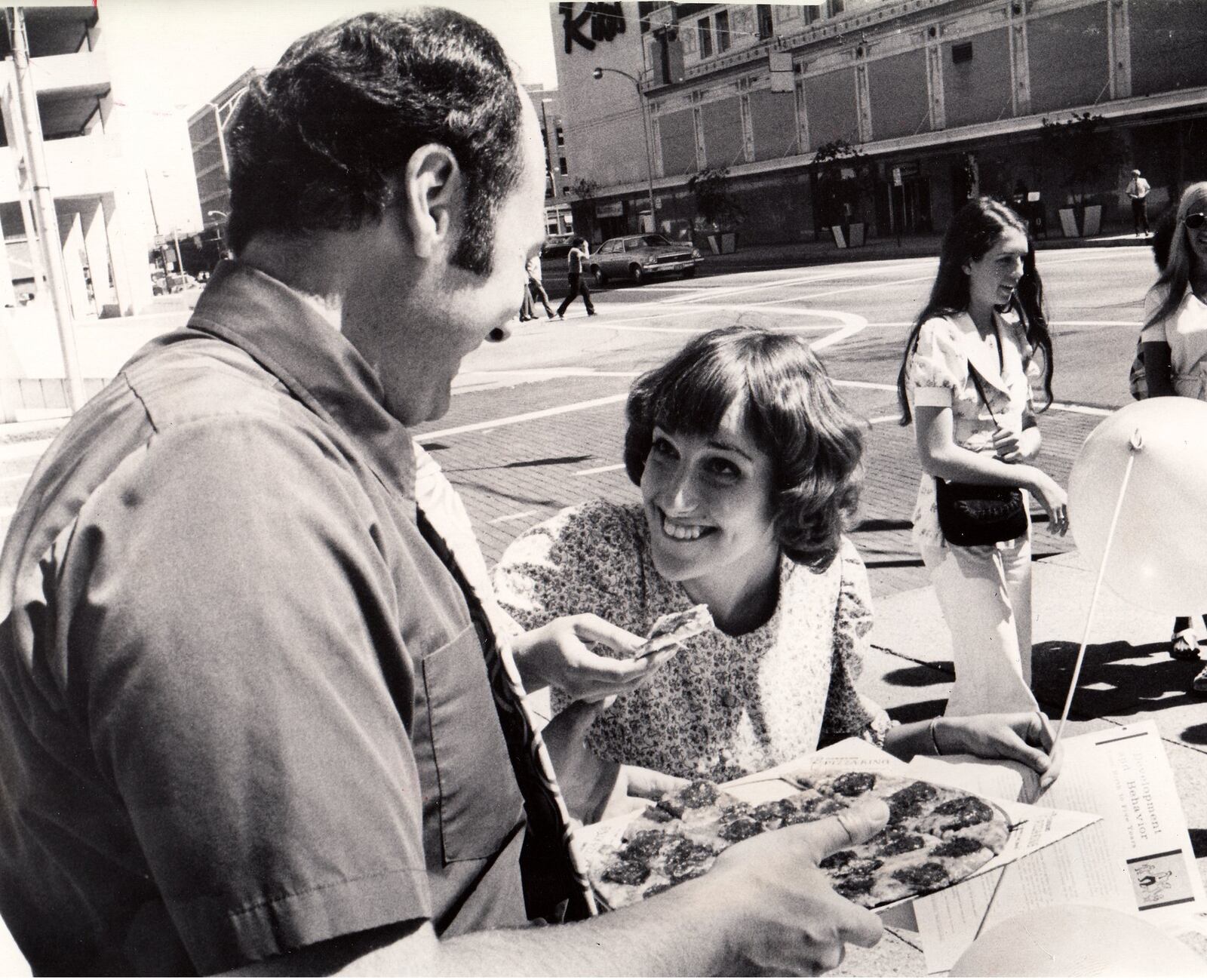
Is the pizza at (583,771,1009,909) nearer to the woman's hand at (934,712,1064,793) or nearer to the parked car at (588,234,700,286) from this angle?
the woman's hand at (934,712,1064,793)

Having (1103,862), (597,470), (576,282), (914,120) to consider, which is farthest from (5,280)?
(914,120)

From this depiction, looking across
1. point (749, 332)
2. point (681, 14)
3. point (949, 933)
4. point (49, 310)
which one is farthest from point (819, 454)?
point (681, 14)

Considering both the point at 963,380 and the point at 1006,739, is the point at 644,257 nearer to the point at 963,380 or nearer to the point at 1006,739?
the point at 963,380

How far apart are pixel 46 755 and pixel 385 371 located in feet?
1.35

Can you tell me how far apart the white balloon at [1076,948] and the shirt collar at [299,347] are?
960 mm

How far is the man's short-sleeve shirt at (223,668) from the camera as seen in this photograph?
702 millimetres

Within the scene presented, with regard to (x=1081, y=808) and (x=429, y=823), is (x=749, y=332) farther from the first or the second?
(x=429, y=823)

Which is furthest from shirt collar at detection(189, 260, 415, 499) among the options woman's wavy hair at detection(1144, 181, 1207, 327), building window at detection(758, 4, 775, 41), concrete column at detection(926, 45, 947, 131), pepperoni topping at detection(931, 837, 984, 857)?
concrete column at detection(926, 45, 947, 131)

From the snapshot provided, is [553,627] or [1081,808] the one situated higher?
[553,627]

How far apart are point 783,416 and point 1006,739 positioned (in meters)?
0.63

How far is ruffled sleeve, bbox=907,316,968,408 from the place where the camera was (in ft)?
10.8

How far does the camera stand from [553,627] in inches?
64.3

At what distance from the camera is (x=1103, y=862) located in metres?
1.50

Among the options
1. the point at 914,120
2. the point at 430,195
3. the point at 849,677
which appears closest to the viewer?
the point at 430,195
